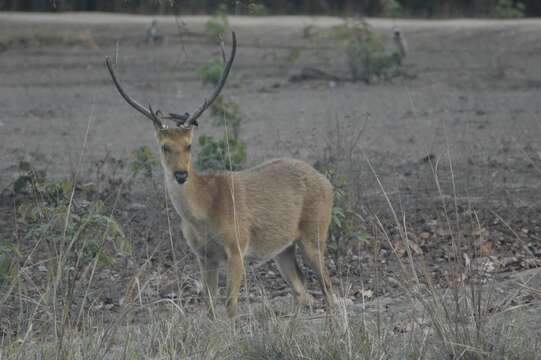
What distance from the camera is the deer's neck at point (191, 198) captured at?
8.12m

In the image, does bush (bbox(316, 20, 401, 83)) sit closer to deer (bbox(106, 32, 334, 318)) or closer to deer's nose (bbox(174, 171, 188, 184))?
deer (bbox(106, 32, 334, 318))

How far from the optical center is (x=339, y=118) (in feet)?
53.3

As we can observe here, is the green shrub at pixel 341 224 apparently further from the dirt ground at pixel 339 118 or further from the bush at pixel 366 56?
the bush at pixel 366 56

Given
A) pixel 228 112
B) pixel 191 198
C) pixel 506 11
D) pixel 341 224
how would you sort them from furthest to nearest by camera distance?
1. pixel 506 11
2. pixel 228 112
3. pixel 341 224
4. pixel 191 198

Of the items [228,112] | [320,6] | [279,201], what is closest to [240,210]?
[279,201]

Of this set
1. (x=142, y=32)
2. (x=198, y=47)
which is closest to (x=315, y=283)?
(x=198, y=47)

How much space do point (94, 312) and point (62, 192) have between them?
112cm

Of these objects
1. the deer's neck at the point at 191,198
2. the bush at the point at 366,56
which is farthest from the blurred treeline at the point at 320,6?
the deer's neck at the point at 191,198

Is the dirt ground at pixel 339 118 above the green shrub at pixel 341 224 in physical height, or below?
below

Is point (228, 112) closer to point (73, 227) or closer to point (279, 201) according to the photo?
point (279, 201)

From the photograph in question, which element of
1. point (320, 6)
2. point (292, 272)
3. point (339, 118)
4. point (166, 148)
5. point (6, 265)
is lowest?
point (320, 6)

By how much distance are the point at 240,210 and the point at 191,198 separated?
0.47 metres

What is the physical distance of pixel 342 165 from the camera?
12344mm

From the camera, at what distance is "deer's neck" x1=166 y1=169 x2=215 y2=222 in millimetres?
8122
